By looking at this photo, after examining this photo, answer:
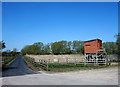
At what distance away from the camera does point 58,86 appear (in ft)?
27.3

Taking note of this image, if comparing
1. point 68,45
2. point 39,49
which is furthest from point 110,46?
point 39,49

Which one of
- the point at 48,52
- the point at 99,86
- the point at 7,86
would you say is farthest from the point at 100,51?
the point at 48,52

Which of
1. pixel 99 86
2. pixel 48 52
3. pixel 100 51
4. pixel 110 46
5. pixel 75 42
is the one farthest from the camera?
pixel 48 52

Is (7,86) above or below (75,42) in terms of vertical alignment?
below

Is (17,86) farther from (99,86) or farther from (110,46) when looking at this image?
(110,46)

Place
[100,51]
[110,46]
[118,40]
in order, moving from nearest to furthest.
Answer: [100,51], [118,40], [110,46]

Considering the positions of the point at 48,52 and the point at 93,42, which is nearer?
the point at 93,42

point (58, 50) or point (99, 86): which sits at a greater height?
point (58, 50)

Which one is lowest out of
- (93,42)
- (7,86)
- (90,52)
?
(7,86)

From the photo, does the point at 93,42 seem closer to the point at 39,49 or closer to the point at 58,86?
the point at 58,86

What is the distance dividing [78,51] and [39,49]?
22097 mm

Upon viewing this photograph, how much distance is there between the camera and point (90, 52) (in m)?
28.3

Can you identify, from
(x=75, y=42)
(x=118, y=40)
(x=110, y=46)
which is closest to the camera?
(x=118, y=40)

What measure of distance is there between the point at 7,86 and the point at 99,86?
5485 mm
